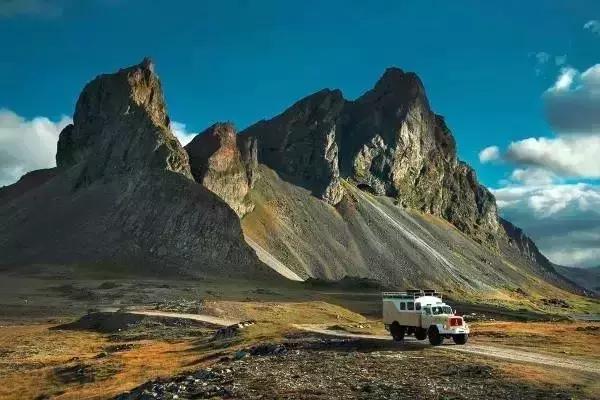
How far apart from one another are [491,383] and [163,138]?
16897 cm

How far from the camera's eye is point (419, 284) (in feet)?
623

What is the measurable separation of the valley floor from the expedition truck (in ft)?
2.96

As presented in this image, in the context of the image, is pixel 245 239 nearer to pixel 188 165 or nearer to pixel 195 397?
pixel 188 165

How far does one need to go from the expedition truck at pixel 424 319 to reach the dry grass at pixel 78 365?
575 inches

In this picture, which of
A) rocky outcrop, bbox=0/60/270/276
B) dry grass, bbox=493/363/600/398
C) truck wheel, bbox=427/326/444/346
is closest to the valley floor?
dry grass, bbox=493/363/600/398

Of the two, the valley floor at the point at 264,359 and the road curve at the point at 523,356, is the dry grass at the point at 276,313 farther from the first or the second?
the road curve at the point at 523,356

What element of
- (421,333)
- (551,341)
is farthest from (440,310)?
(551,341)

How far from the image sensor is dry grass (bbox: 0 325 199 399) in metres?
42.1

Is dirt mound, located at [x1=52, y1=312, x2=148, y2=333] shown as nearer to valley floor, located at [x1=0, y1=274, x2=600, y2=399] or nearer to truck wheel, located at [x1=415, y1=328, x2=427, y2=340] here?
valley floor, located at [x1=0, y1=274, x2=600, y2=399]

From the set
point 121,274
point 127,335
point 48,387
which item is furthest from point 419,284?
point 48,387

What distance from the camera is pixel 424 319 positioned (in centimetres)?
3788

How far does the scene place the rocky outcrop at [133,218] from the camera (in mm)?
156000

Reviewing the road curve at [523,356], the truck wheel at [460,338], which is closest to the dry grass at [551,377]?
the road curve at [523,356]

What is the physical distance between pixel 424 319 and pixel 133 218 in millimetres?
138765
